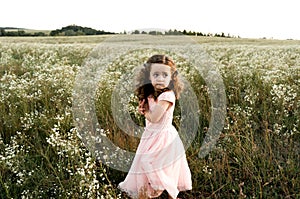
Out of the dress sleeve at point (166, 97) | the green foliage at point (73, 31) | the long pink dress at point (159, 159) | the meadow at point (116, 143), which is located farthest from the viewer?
the green foliage at point (73, 31)

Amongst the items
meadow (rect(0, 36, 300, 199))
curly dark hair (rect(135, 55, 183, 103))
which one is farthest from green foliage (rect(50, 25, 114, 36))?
curly dark hair (rect(135, 55, 183, 103))

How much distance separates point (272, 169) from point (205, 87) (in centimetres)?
262

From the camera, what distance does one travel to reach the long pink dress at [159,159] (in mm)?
4121

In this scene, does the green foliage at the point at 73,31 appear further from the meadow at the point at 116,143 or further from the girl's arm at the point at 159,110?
the girl's arm at the point at 159,110

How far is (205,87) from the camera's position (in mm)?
7012

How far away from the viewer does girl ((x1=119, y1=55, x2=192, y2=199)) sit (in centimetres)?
404

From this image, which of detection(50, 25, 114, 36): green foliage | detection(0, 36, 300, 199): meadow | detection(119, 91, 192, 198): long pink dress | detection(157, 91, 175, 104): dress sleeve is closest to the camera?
detection(157, 91, 175, 104): dress sleeve

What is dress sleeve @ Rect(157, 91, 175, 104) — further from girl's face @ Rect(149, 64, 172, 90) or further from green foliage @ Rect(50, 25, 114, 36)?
green foliage @ Rect(50, 25, 114, 36)

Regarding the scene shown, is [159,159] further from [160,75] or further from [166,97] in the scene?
[160,75]

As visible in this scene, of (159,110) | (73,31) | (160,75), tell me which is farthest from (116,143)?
(73,31)

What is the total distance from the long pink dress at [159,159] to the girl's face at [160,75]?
0.10 metres

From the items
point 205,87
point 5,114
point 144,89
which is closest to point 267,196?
point 144,89

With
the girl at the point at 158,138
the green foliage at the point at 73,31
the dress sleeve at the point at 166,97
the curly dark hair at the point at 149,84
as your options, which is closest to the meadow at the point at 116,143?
the girl at the point at 158,138

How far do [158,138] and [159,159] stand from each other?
0.69 ft
